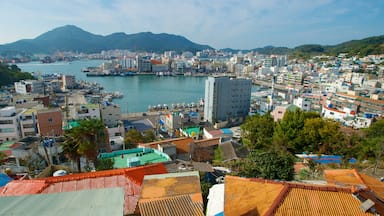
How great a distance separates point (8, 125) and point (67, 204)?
549 inches

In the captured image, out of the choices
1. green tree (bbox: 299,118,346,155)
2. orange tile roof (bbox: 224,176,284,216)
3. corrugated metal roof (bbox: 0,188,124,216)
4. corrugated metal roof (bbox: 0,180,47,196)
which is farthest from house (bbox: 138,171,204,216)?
green tree (bbox: 299,118,346,155)

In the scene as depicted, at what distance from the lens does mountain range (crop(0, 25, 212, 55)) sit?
→ 137 meters

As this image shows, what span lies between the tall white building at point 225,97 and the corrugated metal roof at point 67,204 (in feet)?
65.6

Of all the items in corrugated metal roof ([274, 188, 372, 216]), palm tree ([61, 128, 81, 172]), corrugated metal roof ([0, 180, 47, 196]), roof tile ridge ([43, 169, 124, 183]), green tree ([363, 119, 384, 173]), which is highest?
corrugated metal roof ([274, 188, 372, 216])

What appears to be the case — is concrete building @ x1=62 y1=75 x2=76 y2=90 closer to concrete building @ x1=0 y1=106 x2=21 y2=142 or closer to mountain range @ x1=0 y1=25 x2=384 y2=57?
concrete building @ x1=0 y1=106 x2=21 y2=142

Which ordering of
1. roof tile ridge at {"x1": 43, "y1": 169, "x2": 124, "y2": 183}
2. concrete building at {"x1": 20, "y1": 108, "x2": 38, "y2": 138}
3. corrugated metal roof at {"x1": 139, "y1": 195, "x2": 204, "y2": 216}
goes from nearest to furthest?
1. corrugated metal roof at {"x1": 139, "y1": 195, "x2": 204, "y2": 216}
2. roof tile ridge at {"x1": 43, "y1": 169, "x2": 124, "y2": 183}
3. concrete building at {"x1": 20, "y1": 108, "x2": 38, "y2": 138}

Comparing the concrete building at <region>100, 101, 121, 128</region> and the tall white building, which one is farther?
the tall white building

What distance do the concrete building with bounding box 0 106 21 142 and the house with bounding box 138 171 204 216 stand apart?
1280 centimetres

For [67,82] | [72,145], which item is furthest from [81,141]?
[67,82]

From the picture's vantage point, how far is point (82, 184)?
3.77 meters

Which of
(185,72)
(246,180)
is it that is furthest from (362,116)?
(185,72)

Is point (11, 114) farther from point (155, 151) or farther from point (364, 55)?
point (364, 55)

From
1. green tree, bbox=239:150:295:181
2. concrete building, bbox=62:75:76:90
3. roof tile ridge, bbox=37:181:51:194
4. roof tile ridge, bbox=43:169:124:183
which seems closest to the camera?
roof tile ridge, bbox=37:181:51:194

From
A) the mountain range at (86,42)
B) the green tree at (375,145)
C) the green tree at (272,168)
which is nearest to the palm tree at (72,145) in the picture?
the green tree at (272,168)
